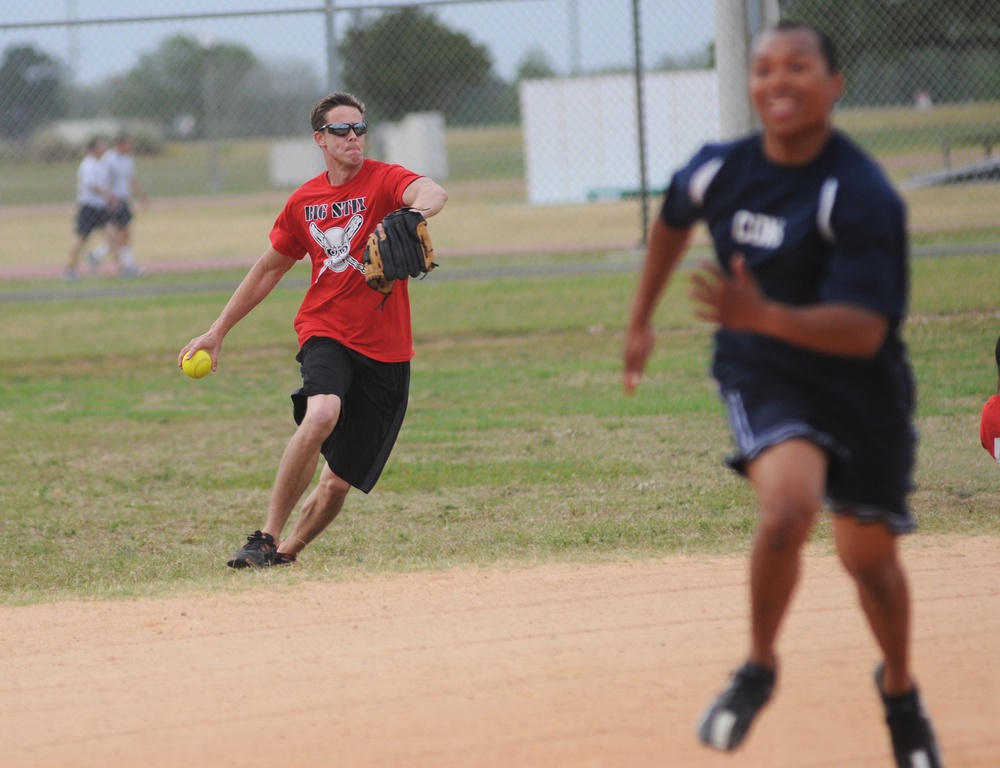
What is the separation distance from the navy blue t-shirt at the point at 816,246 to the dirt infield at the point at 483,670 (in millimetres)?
1128

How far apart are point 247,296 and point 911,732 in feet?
11.6

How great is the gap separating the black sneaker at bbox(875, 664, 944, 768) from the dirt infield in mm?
219

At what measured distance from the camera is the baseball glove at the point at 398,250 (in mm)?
5305

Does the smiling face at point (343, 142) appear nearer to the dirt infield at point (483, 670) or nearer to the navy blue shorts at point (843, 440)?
the dirt infield at point (483, 670)

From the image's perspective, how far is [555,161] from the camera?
24.1 meters

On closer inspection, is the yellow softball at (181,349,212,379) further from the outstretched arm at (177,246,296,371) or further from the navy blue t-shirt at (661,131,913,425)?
the navy blue t-shirt at (661,131,913,425)

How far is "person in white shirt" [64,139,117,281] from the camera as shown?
17.0 meters

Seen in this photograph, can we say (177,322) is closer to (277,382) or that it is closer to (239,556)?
(277,382)

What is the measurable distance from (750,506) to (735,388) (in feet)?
11.1

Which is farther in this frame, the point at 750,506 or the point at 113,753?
the point at 750,506

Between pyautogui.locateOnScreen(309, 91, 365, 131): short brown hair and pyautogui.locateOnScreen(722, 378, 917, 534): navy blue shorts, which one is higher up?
pyautogui.locateOnScreen(309, 91, 365, 131): short brown hair

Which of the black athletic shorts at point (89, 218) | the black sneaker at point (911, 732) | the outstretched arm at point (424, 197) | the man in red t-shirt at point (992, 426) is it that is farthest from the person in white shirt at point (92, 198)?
the black sneaker at point (911, 732)

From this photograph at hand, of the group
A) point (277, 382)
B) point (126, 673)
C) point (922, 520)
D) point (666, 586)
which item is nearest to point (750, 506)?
point (922, 520)

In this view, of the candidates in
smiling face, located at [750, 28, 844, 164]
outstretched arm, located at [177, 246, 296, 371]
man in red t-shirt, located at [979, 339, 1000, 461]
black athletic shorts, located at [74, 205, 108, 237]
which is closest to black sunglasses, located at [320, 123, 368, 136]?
outstretched arm, located at [177, 246, 296, 371]
